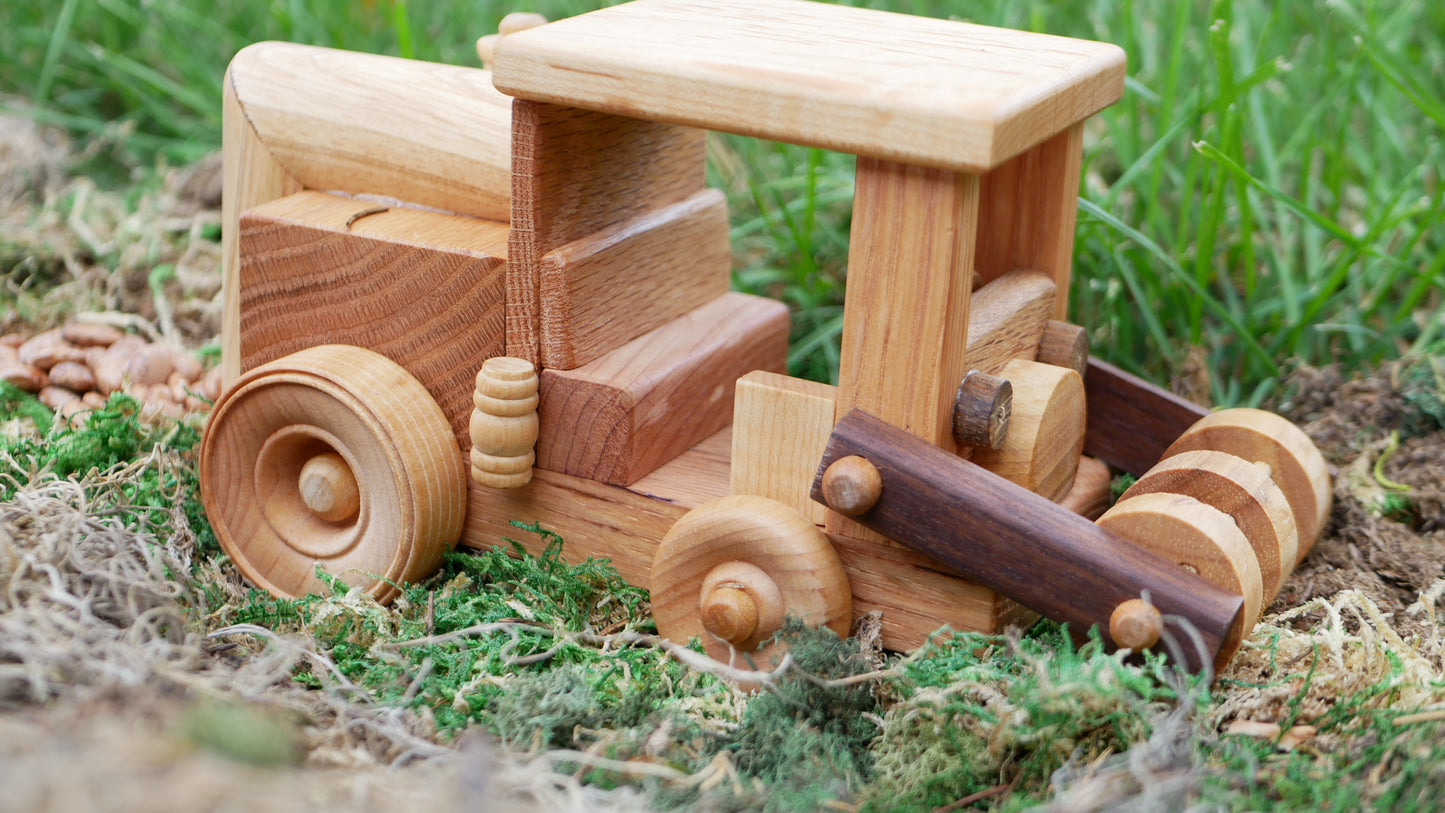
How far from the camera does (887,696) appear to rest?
1100 mm

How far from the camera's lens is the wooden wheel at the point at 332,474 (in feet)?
4.01

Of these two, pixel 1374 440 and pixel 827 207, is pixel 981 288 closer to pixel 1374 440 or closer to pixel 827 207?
pixel 1374 440

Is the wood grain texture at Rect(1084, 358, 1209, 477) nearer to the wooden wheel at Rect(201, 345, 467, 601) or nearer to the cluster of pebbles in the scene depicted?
the wooden wheel at Rect(201, 345, 467, 601)

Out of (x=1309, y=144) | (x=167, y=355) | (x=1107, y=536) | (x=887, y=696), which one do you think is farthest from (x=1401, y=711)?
(x=167, y=355)

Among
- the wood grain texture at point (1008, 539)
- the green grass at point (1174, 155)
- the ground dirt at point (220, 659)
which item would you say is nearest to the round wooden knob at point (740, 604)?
the wood grain texture at point (1008, 539)

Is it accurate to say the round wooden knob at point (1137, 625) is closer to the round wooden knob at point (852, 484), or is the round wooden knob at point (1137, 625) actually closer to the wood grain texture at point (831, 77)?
the round wooden knob at point (852, 484)

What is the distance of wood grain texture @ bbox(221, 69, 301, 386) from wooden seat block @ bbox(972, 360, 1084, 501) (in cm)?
79

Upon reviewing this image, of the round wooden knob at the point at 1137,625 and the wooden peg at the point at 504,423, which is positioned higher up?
the wooden peg at the point at 504,423

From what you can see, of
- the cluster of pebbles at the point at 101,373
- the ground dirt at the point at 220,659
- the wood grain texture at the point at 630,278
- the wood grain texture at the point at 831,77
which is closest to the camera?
the ground dirt at the point at 220,659

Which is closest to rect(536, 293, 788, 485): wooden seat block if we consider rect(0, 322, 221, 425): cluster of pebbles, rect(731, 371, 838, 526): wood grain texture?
rect(731, 371, 838, 526): wood grain texture

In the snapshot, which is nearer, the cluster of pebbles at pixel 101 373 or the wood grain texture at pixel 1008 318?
the wood grain texture at pixel 1008 318

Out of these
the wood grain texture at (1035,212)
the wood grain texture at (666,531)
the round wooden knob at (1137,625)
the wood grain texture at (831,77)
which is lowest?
the wood grain texture at (666,531)

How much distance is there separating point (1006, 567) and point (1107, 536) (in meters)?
0.09

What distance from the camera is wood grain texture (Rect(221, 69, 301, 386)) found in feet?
4.46
